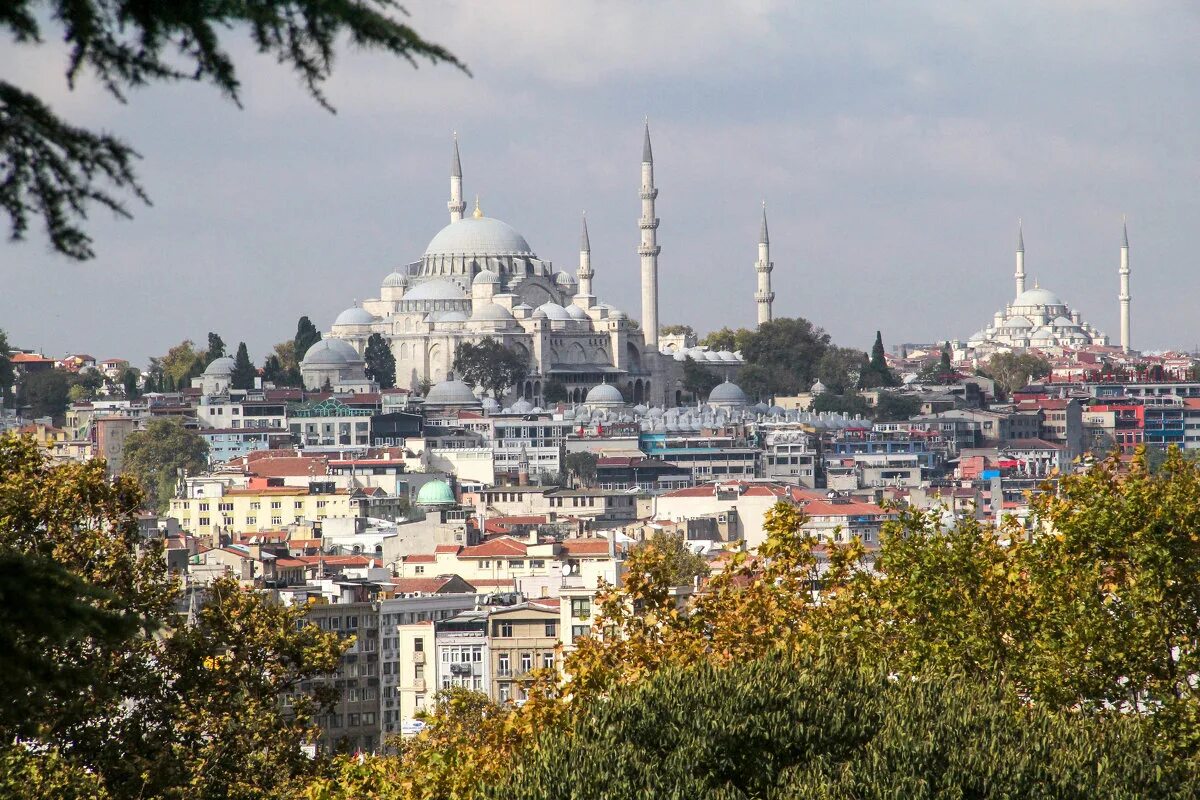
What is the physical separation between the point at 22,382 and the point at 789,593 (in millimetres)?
98788

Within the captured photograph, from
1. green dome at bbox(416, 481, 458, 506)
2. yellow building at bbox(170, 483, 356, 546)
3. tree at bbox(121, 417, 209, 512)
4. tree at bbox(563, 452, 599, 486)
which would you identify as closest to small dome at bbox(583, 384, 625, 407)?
tree at bbox(563, 452, 599, 486)

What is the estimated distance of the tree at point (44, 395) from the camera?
109 m

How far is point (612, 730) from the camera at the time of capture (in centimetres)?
1291

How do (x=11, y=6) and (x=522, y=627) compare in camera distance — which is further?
(x=522, y=627)

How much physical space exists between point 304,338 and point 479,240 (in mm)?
12892

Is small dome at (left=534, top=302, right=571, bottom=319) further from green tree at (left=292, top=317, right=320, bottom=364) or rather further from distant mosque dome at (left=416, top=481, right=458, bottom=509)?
distant mosque dome at (left=416, top=481, right=458, bottom=509)

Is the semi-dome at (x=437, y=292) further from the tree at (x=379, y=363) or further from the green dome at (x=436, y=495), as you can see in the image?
the green dome at (x=436, y=495)

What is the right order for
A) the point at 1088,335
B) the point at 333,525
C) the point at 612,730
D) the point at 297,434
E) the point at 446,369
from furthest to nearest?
the point at 1088,335 → the point at 446,369 → the point at 297,434 → the point at 333,525 → the point at 612,730

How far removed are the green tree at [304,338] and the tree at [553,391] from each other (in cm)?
1179

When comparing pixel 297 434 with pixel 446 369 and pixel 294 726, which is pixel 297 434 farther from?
pixel 294 726

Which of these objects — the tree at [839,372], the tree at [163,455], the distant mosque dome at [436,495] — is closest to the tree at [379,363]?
the tree at [163,455]

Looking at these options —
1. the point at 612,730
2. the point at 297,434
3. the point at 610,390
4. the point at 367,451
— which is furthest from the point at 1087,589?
the point at 610,390

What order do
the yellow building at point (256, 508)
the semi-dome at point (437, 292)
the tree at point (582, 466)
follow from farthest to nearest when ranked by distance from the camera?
1. the semi-dome at point (437, 292)
2. the tree at point (582, 466)
3. the yellow building at point (256, 508)

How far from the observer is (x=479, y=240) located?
424ft
